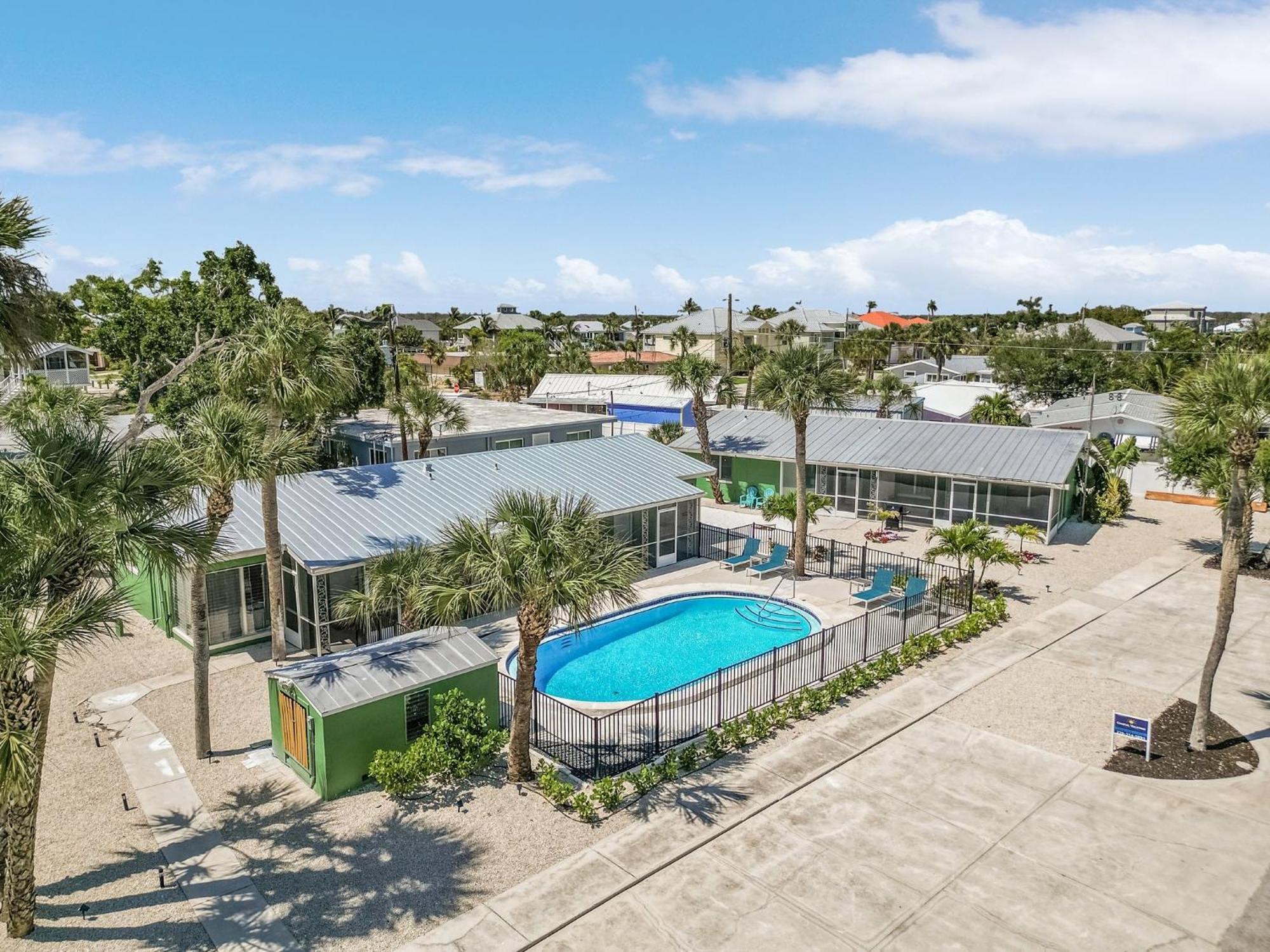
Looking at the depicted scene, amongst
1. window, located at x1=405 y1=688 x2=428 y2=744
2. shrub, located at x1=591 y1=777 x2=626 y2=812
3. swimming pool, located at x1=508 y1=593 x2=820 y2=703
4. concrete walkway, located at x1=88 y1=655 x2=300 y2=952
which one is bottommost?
swimming pool, located at x1=508 y1=593 x2=820 y2=703

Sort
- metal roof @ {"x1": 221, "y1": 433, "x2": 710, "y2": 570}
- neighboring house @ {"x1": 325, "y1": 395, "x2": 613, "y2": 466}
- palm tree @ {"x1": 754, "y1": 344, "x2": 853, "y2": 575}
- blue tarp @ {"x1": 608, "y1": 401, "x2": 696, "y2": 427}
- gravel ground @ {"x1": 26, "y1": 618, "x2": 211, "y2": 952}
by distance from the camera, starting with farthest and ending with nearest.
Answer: blue tarp @ {"x1": 608, "y1": 401, "x2": 696, "y2": 427} < neighboring house @ {"x1": 325, "y1": 395, "x2": 613, "y2": 466} < palm tree @ {"x1": 754, "y1": 344, "x2": 853, "y2": 575} < metal roof @ {"x1": 221, "y1": 433, "x2": 710, "y2": 570} < gravel ground @ {"x1": 26, "y1": 618, "x2": 211, "y2": 952}

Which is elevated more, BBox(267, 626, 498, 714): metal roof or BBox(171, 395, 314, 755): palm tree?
BBox(171, 395, 314, 755): palm tree

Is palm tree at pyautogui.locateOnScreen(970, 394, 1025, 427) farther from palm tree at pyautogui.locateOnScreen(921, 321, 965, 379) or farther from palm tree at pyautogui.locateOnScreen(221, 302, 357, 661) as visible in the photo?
palm tree at pyautogui.locateOnScreen(921, 321, 965, 379)

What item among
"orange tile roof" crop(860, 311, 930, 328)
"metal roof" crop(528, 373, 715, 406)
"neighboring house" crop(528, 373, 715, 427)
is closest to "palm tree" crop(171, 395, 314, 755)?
"neighboring house" crop(528, 373, 715, 427)

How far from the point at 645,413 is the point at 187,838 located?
156 feet

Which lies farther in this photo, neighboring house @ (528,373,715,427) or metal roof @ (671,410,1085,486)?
neighboring house @ (528,373,715,427)

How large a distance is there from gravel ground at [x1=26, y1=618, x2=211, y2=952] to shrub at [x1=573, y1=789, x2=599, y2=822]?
17.3 feet

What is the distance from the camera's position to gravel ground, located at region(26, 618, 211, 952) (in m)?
10.2

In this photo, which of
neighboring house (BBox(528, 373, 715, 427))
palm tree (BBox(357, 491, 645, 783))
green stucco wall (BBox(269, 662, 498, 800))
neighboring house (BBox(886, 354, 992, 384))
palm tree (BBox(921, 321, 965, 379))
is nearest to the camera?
palm tree (BBox(357, 491, 645, 783))

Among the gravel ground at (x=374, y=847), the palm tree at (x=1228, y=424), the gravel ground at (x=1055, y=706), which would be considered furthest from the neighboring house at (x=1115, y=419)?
the gravel ground at (x=374, y=847)

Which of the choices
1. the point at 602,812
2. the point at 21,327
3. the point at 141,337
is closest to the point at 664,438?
the point at 141,337

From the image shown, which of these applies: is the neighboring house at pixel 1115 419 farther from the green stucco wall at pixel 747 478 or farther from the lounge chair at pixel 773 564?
the lounge chair at pixel 773 564

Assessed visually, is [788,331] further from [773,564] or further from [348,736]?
[348,736]

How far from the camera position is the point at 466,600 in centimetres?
1295
